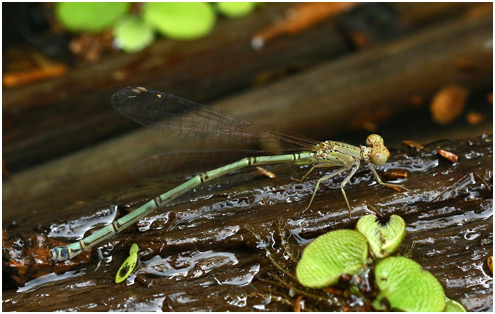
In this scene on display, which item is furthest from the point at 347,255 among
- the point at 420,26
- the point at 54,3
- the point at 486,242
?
the point at 54,3

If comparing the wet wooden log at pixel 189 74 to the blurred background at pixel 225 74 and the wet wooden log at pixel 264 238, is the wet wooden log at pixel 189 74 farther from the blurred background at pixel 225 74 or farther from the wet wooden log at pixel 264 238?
the wet wooden log at pixel 264 238

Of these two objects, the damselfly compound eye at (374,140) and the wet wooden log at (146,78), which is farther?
the wet wooden log at (146,78)

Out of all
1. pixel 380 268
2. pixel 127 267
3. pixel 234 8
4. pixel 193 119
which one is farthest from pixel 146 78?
pixel 380 268

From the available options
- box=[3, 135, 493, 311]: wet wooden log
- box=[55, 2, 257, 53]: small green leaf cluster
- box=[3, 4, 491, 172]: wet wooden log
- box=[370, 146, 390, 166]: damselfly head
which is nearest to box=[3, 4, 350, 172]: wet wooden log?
box=[3, 4, 491, 172]: wet wooden log

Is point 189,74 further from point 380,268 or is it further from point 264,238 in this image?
point 380,268

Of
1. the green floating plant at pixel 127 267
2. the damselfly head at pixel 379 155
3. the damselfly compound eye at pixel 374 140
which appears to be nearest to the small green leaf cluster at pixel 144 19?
the damselfly compound eye at pixel 374 140
